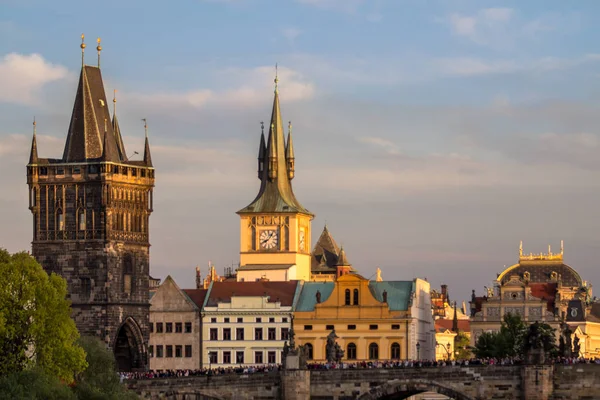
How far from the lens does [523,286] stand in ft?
630

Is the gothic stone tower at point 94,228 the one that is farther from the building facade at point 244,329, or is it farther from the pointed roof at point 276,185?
the pointed roof at point 276,185

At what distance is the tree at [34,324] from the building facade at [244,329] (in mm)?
46791

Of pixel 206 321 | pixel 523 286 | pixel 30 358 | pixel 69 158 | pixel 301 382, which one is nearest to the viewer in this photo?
pixel 30 358

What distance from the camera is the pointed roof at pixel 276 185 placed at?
194500 mm

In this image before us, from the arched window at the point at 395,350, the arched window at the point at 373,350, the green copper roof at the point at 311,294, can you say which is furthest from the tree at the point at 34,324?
the green copper roof at the point at 311,294

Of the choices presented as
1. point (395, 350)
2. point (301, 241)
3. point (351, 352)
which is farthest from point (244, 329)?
point (301, 241)

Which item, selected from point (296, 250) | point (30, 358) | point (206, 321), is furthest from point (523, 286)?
point (30, 358)

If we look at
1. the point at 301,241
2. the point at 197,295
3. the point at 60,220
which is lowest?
the point at 197,295

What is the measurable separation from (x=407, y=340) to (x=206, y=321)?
1670 cm

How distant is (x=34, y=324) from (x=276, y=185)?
7433 cm

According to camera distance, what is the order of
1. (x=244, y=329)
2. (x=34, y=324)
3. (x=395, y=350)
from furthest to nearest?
(x=244, y=329) < (x=395, y=350) < (x=34, y=324)

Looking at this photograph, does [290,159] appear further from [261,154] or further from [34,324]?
[34,324]

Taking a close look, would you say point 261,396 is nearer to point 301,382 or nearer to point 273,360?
point 301,382

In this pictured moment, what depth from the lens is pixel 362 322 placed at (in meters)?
171
